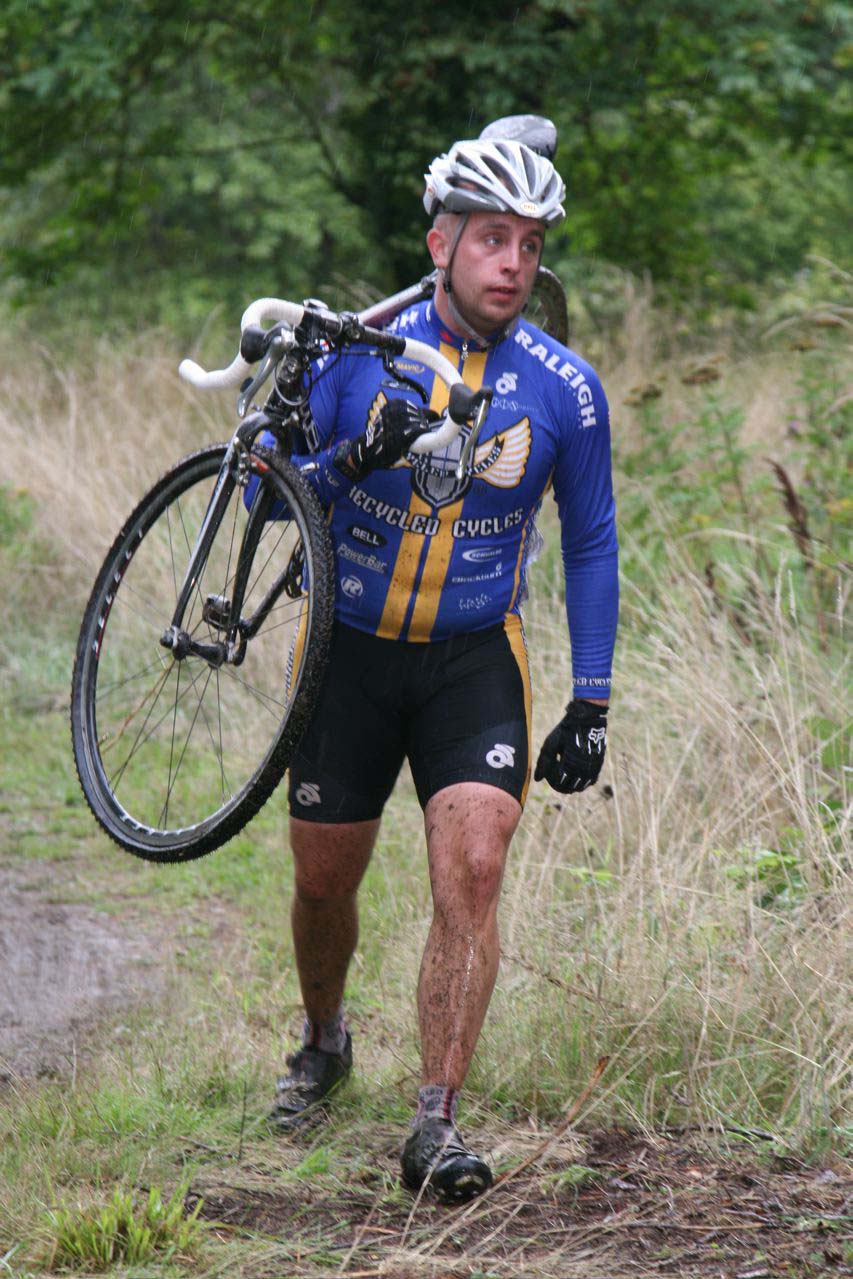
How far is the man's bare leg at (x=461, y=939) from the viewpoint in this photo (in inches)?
144

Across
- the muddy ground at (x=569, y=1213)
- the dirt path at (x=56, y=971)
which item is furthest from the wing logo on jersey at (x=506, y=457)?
the dirt path at (x=56, y=971)

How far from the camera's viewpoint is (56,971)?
19.0 feet

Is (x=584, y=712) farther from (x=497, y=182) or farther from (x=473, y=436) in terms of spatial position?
(x=497, y=182)

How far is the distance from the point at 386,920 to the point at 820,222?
1495cm

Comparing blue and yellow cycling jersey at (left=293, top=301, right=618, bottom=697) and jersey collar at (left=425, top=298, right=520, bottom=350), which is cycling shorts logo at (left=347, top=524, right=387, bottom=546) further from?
jersey collar at (left=425, top=298, right=520, bottom=350)

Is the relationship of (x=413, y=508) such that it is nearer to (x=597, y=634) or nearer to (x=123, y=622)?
(x=597, y=634)

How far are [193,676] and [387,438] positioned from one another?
16.2 ft

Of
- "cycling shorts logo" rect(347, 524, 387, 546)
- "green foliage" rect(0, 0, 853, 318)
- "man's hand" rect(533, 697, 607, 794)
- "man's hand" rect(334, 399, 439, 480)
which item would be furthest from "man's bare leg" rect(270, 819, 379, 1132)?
"green foliage" rect(0, 0, 853, 318)

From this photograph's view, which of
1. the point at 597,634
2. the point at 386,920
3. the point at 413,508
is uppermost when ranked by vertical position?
the point at 413,508

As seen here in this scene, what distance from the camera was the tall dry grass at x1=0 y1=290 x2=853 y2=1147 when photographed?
404cm

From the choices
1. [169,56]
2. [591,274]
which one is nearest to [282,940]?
[591,274]

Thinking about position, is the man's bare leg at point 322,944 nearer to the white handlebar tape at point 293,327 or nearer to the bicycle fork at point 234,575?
the bicycle fork at point 234,575

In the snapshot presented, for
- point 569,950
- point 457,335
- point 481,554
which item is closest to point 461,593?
point 481,554

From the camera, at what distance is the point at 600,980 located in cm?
417
